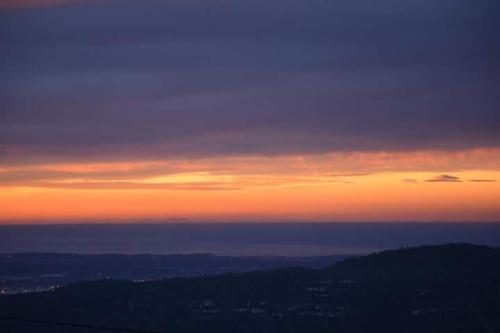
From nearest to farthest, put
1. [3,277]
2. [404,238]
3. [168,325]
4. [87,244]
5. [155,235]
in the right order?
[168,325], [3,277], [404,238], [87,244], [155,235]

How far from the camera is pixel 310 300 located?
89.7 feet

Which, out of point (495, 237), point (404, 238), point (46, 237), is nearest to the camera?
point (495, 237)

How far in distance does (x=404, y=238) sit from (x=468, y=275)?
64739 mm

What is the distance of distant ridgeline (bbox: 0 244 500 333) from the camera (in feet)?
78.0

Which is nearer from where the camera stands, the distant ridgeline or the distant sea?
the distant ridgeline

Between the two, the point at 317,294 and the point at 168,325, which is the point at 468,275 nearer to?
the point at 317,294

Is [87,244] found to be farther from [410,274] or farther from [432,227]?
[410,274]

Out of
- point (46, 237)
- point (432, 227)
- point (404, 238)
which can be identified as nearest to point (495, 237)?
point (404, 238)

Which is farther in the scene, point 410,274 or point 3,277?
point 3,277

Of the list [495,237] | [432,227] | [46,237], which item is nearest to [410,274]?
[495,237]

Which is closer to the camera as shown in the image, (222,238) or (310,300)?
(310,300)

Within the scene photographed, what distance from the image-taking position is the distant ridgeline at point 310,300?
23761 mm

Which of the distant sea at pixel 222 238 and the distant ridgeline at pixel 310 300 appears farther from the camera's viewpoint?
the distant sea at pixel 222 238

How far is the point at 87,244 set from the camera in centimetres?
9731
